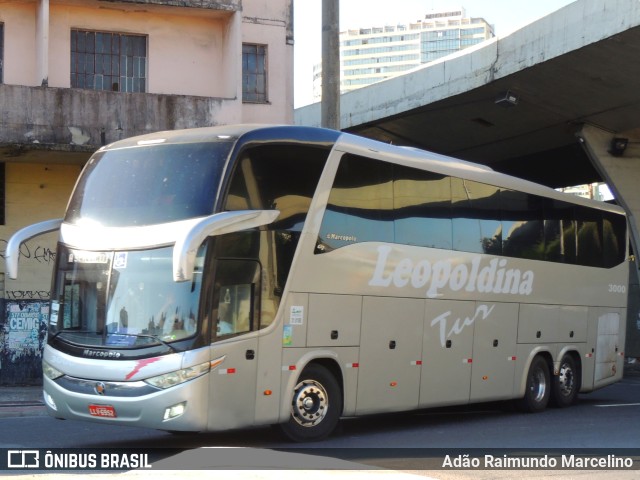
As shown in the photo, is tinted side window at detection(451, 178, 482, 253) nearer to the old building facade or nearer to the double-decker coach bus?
the double-decker coach bus

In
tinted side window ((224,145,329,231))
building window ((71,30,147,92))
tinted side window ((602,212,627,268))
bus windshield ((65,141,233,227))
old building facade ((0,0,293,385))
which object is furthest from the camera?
building window ((71,30,147,92))

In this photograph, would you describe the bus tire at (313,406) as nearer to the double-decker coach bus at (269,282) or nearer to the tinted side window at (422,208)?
the double-decker coach bus at (269,282)

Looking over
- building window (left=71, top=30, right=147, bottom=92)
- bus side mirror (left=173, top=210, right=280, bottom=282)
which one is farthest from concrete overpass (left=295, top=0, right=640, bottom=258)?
bus side mirror (left=173, top=210, right=280, bottom=282)

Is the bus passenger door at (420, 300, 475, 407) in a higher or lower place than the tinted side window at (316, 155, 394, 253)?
lower

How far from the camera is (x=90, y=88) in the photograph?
72.6ft

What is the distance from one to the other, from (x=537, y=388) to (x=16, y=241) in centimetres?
972

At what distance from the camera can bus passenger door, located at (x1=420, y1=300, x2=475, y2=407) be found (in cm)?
1444

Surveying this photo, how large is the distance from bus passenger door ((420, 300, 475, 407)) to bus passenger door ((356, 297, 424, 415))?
8.9 inches

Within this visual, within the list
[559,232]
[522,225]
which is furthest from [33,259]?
[559,232]

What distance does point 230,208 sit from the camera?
36.4 ft

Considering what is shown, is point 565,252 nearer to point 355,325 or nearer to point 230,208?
point 355,325

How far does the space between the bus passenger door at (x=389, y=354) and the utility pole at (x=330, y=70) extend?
15.1ft

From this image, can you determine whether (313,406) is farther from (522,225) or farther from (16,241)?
(522,225)

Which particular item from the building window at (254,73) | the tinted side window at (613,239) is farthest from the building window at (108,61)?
the tinted side window at (613,239)
